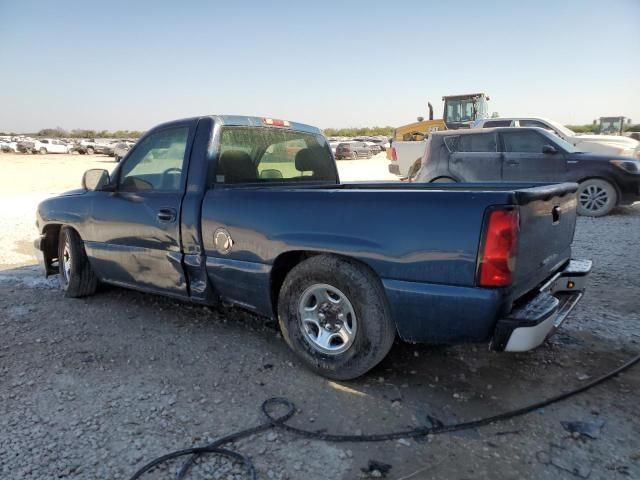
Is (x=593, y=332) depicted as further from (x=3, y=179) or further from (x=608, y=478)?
(x=3, y=179)

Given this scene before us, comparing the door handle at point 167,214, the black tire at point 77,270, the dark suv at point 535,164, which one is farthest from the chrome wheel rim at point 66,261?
the dark suv at point 535,164

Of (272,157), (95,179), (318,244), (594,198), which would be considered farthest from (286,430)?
(594,198)

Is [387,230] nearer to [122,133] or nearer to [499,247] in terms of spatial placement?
[499,247]

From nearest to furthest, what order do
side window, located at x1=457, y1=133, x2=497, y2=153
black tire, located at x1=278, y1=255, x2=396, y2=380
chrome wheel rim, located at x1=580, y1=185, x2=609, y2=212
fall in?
black tire, located at x1=278, y1=255, x2=396, y2=380
chrome wheel rim, located at x1=580, y1=185, x2=609, y2=212
side window, located at x1=457, y1=133, x2=497, y2=153

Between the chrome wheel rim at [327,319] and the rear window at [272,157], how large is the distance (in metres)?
1.24

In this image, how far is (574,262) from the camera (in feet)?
12.0

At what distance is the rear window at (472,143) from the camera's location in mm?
9320

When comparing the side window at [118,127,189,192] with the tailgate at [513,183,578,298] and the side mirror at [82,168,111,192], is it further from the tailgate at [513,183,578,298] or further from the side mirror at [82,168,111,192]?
the tailgate at [513,183,578,298]

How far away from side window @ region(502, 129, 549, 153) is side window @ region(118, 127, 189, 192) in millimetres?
7266

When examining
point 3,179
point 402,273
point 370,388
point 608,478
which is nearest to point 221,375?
point 370,388

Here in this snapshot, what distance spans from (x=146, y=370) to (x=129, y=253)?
120cm

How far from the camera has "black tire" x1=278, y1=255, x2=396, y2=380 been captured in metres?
2.83

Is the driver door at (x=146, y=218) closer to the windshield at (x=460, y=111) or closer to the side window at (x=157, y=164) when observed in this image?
the side window at (x=157, y=164)

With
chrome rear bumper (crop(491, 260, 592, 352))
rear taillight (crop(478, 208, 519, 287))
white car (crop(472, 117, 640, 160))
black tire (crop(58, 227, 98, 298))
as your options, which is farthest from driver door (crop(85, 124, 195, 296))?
white car (crop(472, 117, 640, 160))
